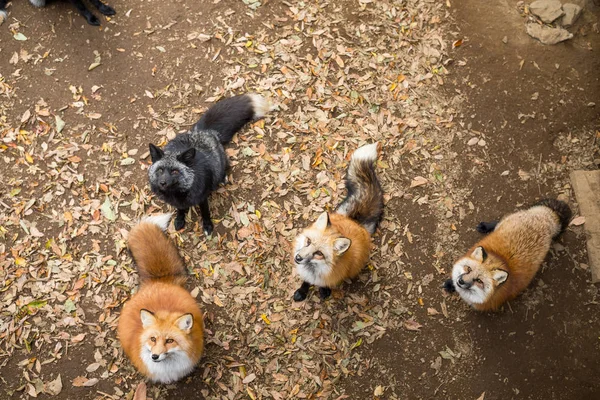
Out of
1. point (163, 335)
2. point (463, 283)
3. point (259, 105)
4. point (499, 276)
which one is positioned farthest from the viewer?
point (259, 105)

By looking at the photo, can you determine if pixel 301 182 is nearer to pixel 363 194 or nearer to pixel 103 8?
pixel 363 194

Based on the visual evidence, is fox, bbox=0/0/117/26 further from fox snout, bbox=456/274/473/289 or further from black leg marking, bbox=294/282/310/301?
fox snout, bbox=456/274/473/289

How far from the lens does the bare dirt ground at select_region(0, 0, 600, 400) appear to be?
5.22 m

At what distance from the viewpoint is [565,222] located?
550cm

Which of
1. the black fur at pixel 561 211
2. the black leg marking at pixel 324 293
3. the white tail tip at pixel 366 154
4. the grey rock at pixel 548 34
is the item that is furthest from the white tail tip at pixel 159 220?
the grey rock at pixel 548 34

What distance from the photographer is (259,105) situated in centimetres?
629

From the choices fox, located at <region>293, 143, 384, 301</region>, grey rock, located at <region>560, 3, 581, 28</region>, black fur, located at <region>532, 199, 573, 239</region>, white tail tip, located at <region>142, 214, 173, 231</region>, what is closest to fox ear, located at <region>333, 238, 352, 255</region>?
fox, located at <region>293, 143, 384, 301</region>

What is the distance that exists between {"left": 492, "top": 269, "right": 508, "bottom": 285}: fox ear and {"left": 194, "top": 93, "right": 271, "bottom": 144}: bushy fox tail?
387cm

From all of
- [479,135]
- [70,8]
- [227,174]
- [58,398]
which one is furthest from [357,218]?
[70,8]

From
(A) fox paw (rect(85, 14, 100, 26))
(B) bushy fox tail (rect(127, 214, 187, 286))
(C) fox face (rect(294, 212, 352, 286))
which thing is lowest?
(B) bushy fox tail (rect(127, 214, 187, 286))

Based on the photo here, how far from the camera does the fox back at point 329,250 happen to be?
4523 mm

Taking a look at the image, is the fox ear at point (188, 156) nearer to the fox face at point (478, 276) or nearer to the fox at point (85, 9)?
the fox face at point (478, 276)

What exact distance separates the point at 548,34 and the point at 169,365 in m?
7.41

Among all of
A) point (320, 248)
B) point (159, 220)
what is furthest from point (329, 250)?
point (159, 220)
